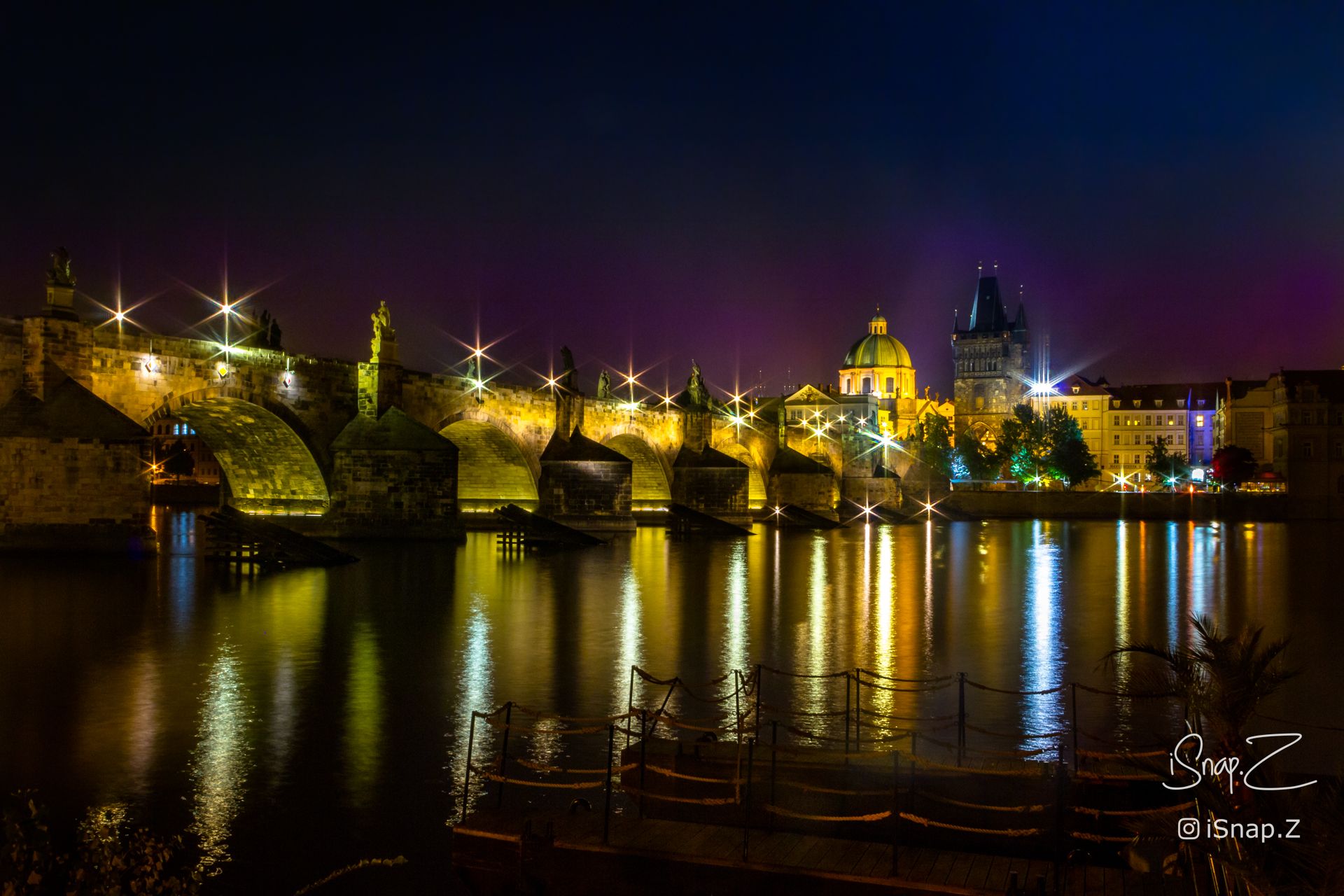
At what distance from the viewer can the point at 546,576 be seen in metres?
26.7

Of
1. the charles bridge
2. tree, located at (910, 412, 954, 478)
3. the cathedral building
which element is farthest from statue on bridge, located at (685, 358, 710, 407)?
the cathedral building

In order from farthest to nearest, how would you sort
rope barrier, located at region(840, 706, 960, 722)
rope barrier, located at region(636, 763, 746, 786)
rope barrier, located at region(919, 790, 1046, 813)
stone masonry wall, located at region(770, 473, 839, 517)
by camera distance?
stone masonry wall, located at region(770, 473, 839, 517) < rope barrier, located at region(840, 706, 960, 722) < rope barrier, located at region(636, 763, 746, 786) < rope barrier, located at region(919, 790, 1046, 813)

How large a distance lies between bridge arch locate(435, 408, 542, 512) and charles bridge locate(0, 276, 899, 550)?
0.08 m

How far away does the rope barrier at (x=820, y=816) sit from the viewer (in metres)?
6.45

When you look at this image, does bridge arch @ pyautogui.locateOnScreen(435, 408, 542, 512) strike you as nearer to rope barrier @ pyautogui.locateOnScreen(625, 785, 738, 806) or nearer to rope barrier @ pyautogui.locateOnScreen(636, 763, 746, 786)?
rope barrier @ pyautogui.locateOnScreen(636, 763, 746, 786)

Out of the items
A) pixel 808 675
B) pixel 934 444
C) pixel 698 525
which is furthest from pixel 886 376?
pixel 808 675

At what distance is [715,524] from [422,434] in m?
15.4

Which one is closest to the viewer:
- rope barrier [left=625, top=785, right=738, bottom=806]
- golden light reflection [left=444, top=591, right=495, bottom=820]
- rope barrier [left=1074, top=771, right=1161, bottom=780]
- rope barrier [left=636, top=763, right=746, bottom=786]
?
rope barrier [left=636, top=763, right=746, bottom=786]

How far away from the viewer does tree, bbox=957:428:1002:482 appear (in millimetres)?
97938

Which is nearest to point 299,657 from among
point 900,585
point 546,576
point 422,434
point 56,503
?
point 546,576

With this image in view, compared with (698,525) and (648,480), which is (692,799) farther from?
(648,480)

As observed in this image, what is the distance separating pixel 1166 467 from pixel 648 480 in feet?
197

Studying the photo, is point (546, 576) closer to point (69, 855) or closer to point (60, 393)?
point (60, 393)

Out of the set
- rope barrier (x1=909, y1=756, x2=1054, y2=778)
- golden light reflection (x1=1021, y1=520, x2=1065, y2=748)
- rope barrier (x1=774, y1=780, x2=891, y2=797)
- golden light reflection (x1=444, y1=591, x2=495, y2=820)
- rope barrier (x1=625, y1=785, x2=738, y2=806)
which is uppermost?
rope barrier (x1=909, y1=756, x2=1054, y2=778)
